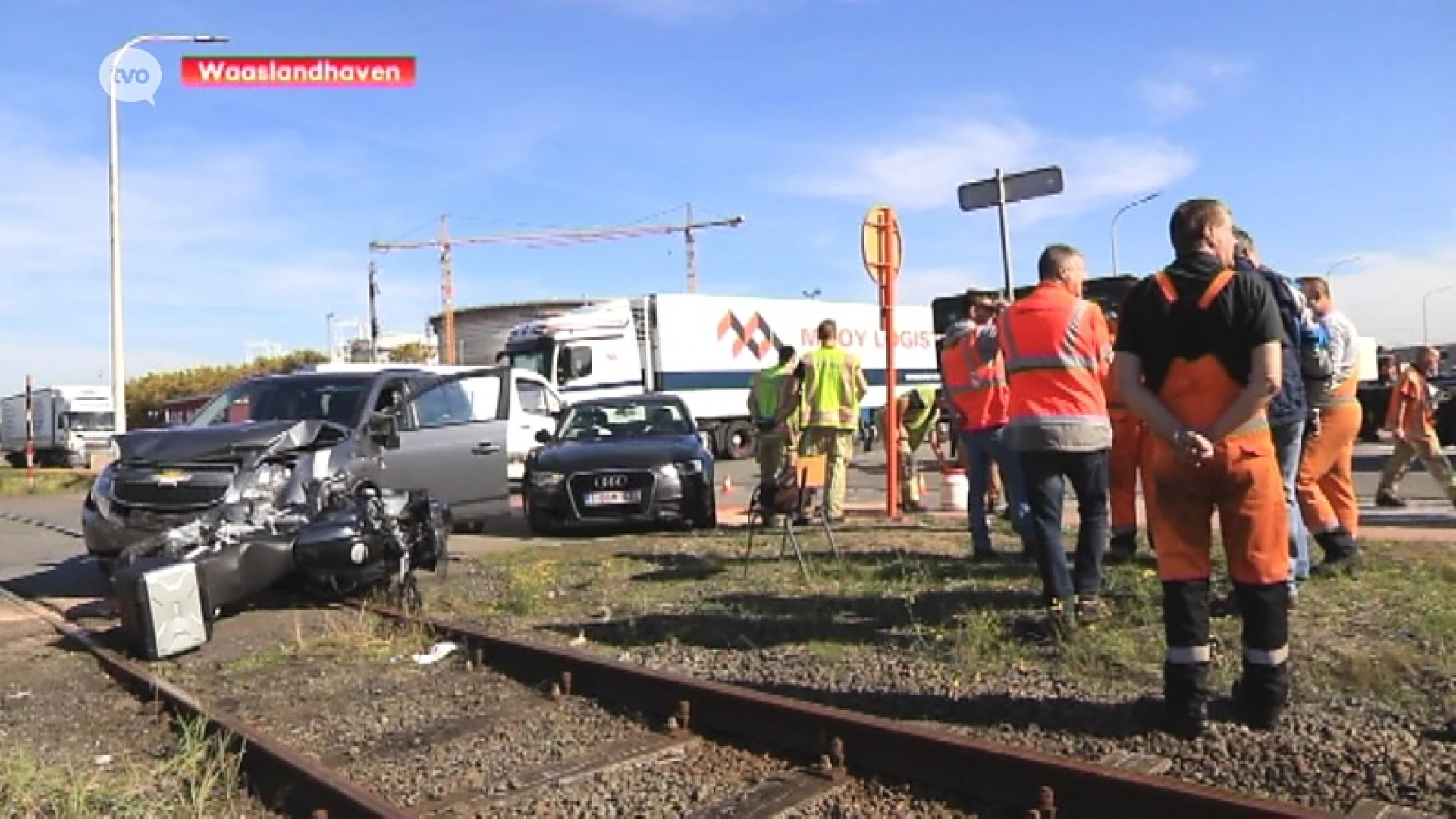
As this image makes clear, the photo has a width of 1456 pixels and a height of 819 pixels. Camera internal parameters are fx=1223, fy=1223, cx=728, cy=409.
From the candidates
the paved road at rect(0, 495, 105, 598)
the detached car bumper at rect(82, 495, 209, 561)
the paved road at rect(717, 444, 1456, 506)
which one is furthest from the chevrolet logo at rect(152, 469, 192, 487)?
the paved road at rect(717, 444, 1456, 506)

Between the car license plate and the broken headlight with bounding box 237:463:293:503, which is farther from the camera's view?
the car license plate

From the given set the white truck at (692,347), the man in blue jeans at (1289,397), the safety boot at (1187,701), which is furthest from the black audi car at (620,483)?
the white truck at (692,347)

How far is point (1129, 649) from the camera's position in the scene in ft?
17.6

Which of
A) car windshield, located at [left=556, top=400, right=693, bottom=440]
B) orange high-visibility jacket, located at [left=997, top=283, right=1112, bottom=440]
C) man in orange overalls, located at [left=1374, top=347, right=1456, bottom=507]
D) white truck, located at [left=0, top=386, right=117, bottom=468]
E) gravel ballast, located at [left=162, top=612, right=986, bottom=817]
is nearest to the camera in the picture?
gravel ballast, located at [left=162, top=612, right=986, bottom=817]

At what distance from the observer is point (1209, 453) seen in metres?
4.10

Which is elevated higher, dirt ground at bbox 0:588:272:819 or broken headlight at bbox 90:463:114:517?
broken headlight at bbox 90:463:114:517

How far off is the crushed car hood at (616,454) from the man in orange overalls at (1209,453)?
7.09m

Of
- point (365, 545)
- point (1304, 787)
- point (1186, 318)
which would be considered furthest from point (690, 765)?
point (365, 545)

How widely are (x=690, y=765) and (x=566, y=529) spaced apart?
7.64m

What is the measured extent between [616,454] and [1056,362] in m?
6.07

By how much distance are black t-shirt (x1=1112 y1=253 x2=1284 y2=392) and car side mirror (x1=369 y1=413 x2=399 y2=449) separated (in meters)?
6.47

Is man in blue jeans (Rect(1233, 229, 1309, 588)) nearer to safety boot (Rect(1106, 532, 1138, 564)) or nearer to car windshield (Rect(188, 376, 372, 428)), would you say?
safety boot (Rect(1106, 532, 1138, 564))

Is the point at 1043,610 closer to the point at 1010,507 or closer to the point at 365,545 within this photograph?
the point at 1010,507

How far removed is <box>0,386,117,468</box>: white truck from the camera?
40312 mm
